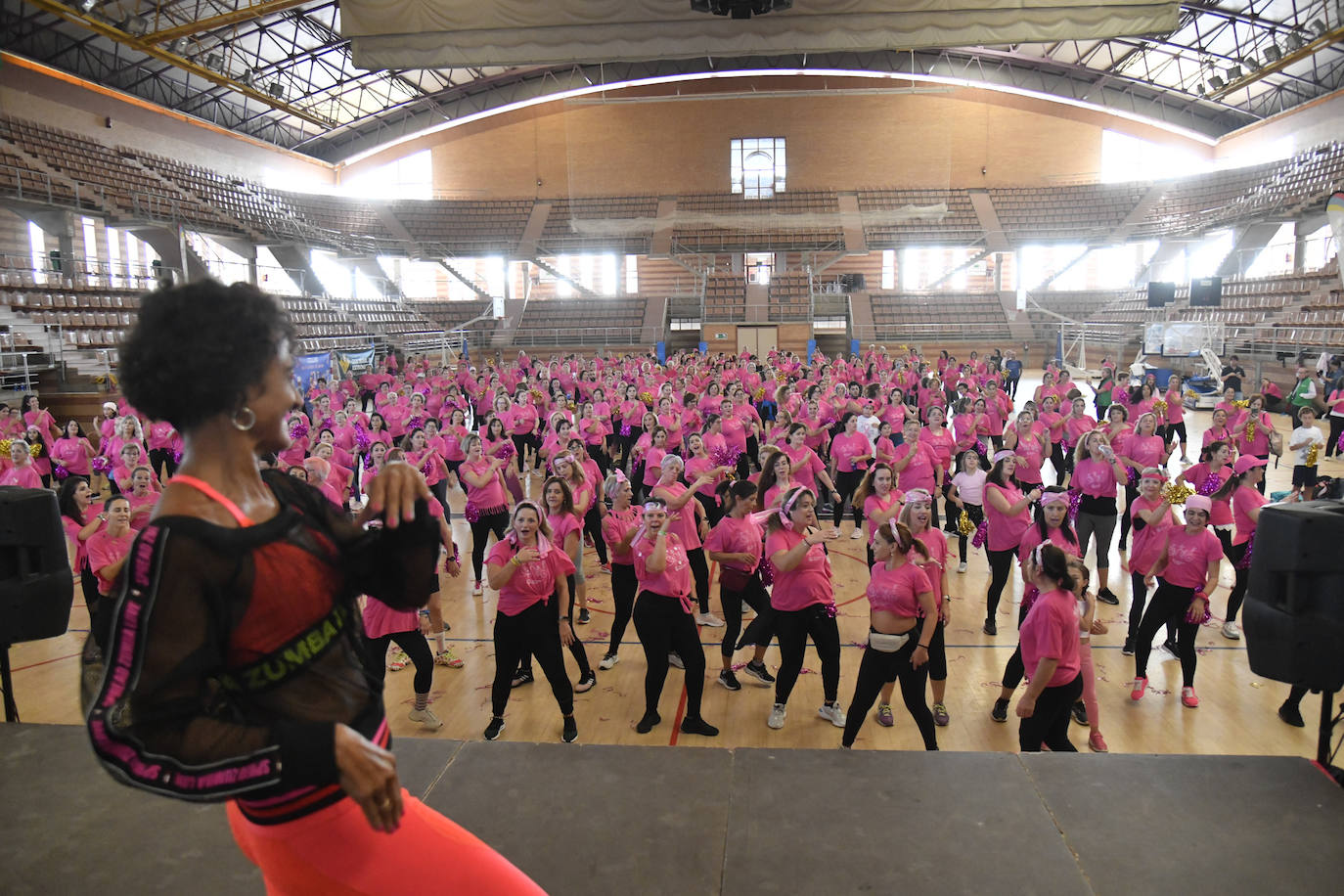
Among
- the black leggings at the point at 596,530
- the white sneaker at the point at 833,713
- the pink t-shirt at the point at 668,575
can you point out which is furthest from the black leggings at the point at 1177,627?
the black leggings at the point at 596,530

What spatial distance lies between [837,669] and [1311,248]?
31936 mm

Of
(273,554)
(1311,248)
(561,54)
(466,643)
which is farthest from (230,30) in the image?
(1311,248)

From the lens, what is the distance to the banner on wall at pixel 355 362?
69.1ft

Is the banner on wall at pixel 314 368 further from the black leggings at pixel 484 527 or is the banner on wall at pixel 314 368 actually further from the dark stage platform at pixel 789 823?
the dark stage platform at pixel 789 823

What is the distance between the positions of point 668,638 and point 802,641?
0.93 meters

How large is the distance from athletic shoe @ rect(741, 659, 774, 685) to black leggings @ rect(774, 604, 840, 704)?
707 millimetres

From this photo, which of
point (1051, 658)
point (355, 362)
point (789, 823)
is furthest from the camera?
point (355, 362)

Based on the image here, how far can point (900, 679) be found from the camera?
4957mm

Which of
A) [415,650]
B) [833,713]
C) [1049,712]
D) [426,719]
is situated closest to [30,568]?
[415,650]

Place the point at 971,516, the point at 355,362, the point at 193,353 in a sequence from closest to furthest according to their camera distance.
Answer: the point at 193,353
the point at 971,516
the point at 355,362

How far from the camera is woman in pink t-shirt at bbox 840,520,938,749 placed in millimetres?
4934

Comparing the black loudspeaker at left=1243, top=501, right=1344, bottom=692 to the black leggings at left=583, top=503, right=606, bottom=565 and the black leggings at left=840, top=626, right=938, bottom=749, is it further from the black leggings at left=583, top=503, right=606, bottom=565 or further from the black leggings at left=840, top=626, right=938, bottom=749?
the black leggings at left=583, top=503, right=606, bottom=565

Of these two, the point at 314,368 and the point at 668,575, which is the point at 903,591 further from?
the point at 314,368

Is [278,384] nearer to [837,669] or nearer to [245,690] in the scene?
[245,690]
